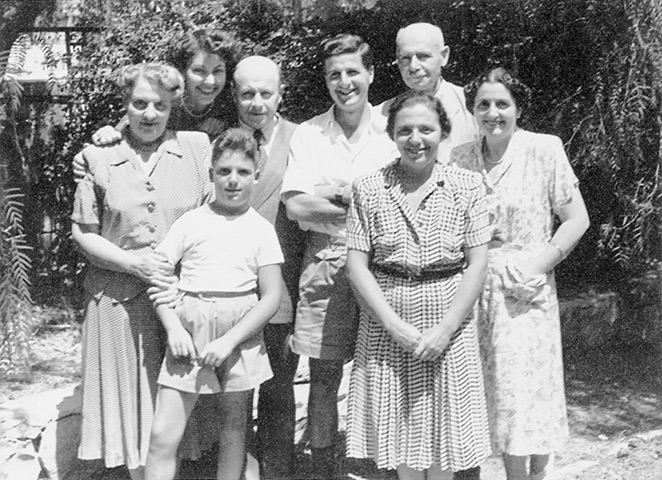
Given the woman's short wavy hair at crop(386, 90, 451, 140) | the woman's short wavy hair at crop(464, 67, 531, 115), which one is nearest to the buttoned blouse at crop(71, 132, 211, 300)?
the woman's short wavy hair at crop(386, 90, 451, 140)

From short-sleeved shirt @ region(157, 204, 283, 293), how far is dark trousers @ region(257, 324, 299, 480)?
499 mm

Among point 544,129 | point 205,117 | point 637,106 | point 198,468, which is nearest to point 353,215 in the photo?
point 205,117

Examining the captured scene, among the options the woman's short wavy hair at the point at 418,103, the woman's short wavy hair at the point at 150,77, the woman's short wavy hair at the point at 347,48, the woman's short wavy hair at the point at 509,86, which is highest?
the woman's short wavy hair at the point at 347,48

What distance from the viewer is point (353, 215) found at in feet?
11.2

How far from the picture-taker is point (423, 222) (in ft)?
10.9

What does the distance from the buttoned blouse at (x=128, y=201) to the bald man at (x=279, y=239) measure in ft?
1.15

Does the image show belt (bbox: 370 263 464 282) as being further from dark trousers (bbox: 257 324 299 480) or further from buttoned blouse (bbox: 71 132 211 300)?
buttoned blouse (bbox: 71 132 211 300)

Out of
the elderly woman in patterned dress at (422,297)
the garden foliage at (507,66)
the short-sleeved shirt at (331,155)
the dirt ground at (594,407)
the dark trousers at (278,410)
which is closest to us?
the elderly woman in patterned dress at (422,297)

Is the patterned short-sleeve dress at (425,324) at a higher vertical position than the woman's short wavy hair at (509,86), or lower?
lower

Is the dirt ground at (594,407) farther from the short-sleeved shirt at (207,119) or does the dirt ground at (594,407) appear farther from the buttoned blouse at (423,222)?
the short-sleeved shirt at (207,119)

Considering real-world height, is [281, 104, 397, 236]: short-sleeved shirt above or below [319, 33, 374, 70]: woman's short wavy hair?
below

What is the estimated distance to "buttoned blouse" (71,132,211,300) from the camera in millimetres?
3529

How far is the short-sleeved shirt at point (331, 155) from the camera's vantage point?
365 centimetres

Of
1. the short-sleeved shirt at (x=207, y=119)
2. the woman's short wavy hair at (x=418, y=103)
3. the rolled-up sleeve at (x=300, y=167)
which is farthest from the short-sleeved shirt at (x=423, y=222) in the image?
the short-sleeved shirt at (x=207, y=119)
